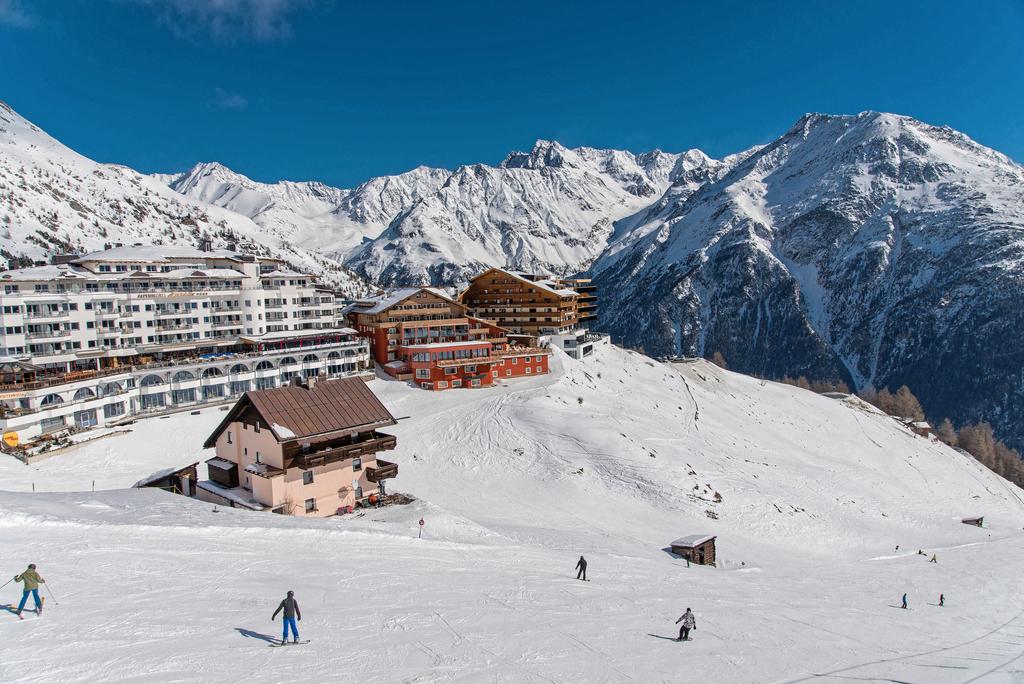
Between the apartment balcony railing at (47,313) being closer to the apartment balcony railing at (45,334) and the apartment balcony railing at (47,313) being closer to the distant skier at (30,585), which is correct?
the apartment balcony railing at (45,334)

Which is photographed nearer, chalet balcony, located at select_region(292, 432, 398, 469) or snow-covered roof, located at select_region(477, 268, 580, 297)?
chalet balcony, located at select_region(292, 432, 398, 469)

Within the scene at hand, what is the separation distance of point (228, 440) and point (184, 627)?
2438 centimetres

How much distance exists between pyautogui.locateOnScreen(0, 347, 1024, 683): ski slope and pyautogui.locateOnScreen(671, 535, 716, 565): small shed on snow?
6.13ft

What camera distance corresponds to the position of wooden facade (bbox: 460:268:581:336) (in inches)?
4560

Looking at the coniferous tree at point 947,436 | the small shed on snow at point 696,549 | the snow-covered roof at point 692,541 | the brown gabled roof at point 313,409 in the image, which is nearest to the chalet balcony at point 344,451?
the brown gabled roof at point 313,409

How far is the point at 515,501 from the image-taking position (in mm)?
52375

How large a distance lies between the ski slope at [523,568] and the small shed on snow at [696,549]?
187cm

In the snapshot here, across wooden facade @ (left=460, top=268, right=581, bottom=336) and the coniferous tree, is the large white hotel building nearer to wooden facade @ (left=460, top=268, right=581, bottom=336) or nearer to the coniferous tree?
wooden facade @ (left=460, top=268, right=581, bottom=336)

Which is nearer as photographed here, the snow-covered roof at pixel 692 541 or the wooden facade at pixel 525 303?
the snow-covered roof at pixel 692 541

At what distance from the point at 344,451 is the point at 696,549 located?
83.7ft

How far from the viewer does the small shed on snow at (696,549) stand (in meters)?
43.6

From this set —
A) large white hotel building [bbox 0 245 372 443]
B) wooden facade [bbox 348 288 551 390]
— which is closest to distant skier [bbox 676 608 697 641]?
large white hotel building [bbox 0 245 372 443]

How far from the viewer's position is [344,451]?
3797 centimetres

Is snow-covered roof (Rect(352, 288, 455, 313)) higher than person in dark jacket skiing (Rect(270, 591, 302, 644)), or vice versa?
snow-covered roof (Rect(352, 288, 455, 313))
